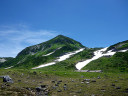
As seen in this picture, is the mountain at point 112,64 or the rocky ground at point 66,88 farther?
the mountain at point 112,64

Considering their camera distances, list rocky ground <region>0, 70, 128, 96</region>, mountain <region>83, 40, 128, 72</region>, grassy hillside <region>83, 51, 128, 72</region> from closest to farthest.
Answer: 1. rocky ground <region>0, 70, 128, 96</region>
2. grassy hillside <region>83, 51, 128, 72</region>
3. mountain <region>83, 40, 128, 72</region>

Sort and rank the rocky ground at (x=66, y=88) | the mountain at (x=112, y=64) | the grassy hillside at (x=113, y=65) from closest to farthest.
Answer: the rocky ground at (x=66, y=88) < the grassy hillside at (x=113, y=65) < the mountain at (x=112, y=64)

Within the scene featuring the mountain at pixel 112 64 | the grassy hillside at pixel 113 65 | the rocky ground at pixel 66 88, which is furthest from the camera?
the mountain at pixel 112 64

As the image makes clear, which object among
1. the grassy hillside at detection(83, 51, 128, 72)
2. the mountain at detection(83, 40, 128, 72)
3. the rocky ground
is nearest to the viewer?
the rocky ground

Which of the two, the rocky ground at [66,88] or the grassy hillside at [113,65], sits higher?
the grassy hillside at [113,65]

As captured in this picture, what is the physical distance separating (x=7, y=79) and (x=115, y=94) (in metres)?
22.9

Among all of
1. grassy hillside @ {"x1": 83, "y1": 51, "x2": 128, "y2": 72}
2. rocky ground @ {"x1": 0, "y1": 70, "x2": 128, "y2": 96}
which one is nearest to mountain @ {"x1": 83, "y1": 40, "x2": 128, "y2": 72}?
grassy hillside @ {"x1": 83, "y1": 51, "x2": 128, "y2": 72}

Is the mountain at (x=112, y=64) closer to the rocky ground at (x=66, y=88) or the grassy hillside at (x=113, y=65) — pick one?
the grassy hillside at (x=113, y=65)

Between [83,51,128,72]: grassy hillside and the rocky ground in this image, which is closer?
the rocky ground

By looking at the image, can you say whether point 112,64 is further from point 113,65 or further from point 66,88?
point 66,88

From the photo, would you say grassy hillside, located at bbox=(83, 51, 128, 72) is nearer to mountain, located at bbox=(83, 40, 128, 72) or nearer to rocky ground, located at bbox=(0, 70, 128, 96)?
mountain, located at bbox=(83, 40, 128, 72)

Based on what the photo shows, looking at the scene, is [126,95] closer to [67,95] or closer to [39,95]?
[67,95]

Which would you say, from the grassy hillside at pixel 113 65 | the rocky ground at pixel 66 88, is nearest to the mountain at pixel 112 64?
the grassy hillside at pixel 113 65

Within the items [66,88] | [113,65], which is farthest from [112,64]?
[66,88]
